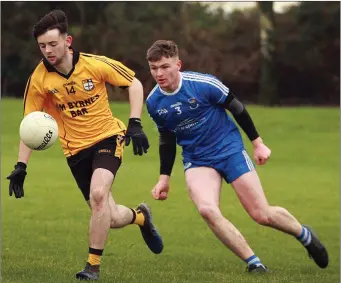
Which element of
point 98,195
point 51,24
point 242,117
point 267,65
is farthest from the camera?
point 267,65

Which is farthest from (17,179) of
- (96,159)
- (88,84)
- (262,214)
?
(262,214)

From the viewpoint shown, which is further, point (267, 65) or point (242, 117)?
point (267, 65)

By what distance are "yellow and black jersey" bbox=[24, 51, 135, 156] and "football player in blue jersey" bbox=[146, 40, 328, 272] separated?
1.38 feet

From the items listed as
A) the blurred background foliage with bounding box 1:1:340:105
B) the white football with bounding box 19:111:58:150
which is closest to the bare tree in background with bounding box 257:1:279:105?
the blurred background foliage with bounding box 1:1:340:105

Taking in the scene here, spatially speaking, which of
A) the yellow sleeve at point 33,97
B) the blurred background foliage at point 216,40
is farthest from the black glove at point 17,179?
the blurred background foliage at point 216,40

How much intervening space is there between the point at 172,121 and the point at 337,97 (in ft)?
129

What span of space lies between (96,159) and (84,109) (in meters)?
0.50

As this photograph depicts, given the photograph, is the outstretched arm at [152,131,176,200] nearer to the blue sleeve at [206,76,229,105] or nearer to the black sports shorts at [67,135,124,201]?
the black sports shorts at [67,135,124,201]

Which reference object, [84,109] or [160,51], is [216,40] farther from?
[160,51]

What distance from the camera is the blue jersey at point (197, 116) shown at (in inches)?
314

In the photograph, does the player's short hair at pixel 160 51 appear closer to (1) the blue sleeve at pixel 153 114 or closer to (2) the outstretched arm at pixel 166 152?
(1) the blue sleeve at pixel 153 114

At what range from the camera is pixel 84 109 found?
7.98m

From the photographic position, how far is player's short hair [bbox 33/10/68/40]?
749 cm

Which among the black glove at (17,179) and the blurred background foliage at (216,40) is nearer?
the black glove at (17,179)
